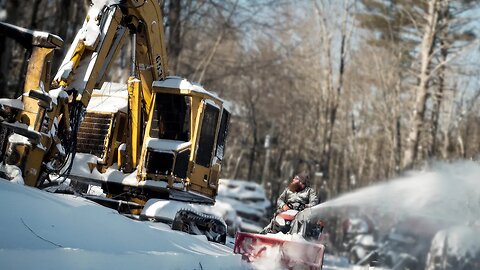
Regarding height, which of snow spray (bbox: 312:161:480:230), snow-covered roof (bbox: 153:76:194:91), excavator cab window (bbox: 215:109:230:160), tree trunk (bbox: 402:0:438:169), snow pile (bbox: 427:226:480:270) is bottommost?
snow pile (bbox: 427:226:480:270)

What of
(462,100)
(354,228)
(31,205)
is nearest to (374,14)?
(462,100)

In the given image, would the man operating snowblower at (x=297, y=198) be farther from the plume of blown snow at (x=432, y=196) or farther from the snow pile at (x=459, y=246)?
the snow pile at (x=459, y=246)

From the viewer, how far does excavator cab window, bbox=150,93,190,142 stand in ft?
40.9

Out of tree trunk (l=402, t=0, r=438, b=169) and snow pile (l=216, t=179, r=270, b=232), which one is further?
snow pile (l=216, t=179, r=270, b=232)

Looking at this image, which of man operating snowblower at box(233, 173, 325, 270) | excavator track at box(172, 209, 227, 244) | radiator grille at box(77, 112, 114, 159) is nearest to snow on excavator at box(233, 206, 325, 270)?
man operating snowblower at box(233, 173, 325, 270)

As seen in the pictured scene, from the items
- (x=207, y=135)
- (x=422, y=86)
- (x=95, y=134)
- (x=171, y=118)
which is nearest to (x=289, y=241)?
(x=207, y=135)

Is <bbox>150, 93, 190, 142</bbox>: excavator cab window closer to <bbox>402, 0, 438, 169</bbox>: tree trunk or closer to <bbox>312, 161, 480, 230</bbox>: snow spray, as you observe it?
<bbox>312, 161, 480, 230</bbox>: snow spray

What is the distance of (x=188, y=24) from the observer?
28.8m

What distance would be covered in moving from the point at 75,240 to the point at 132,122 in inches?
252

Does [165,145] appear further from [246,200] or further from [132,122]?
[246,200]

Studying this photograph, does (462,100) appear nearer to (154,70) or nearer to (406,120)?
(406,120)

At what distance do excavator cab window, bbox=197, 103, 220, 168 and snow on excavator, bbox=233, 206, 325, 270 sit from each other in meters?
2.25

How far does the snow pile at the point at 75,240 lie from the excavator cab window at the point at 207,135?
3.78 m

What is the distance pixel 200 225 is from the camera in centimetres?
1247
